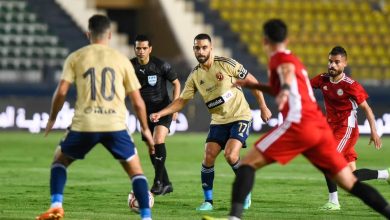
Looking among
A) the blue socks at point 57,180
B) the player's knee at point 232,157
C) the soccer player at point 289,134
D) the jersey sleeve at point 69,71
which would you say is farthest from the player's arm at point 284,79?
the player's knee at point 232,157

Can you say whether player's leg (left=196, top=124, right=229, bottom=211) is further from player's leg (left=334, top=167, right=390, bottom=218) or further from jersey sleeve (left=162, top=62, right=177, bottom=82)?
player's leg (left=334, top=167, right=390, bottom=218)

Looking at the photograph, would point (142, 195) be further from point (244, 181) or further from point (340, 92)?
point (340, 92)

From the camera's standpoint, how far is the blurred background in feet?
98.5

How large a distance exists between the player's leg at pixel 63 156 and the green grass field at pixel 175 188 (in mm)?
1028

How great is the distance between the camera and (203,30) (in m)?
32.3

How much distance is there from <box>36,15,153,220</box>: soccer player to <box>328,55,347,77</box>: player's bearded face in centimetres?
382

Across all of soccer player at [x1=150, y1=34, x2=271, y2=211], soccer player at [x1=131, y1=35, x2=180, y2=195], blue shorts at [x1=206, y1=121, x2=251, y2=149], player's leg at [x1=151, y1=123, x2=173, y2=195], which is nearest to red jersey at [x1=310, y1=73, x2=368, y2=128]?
soccer player at [x1=150, y1=34, x2=271, y2=211]

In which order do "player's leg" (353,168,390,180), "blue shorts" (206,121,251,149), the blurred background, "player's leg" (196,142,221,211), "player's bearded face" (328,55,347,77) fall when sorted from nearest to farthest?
"player's leg" (196,142,221,211) → "blue shorts" (206,121,251,149) → "player's bearded face" (328,55,347,77) → "player's leg" (353,168,390,180) → the blurred background

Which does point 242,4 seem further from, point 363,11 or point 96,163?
point 96,163

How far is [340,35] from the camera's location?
32.9 m

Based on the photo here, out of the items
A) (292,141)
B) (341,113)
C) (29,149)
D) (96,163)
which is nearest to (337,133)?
(341,113)

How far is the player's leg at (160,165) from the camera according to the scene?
13.7 m

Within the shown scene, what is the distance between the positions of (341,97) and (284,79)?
4.06m

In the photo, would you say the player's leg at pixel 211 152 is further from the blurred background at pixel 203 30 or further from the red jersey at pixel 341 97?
the blurred background at pixel 203 30
